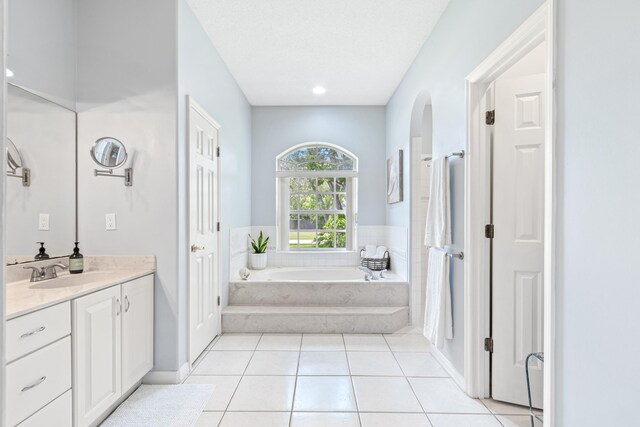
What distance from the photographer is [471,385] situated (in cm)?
226

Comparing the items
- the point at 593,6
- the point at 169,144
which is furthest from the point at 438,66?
A: the point at 169,144

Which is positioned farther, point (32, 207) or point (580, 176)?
point (32, 207)

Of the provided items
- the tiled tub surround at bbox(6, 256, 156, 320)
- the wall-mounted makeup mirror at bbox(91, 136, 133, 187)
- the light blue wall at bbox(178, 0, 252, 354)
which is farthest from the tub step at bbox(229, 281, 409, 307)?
the wall-mounted makeup mirror at bbox(91, 136, 133, 187)

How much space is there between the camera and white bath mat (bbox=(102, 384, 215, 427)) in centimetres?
198

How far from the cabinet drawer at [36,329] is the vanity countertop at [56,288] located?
0.03 metres

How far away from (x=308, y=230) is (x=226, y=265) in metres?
1.64

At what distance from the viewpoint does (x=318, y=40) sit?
308 cm

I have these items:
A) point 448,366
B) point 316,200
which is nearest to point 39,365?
point 448,366

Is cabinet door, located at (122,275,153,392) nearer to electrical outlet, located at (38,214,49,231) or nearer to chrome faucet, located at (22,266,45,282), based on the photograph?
chrome faucet, located at (22,266,45,282)

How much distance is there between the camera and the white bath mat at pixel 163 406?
1.98m

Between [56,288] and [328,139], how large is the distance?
146 inches

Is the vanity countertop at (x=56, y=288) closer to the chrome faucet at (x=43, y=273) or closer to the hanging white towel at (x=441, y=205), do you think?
the chrome faucet at (x=43, y=273)

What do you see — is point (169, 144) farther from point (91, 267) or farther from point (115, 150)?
point (91, 267)

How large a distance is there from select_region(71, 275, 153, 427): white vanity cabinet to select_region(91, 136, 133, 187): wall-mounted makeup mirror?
0.72 metres
